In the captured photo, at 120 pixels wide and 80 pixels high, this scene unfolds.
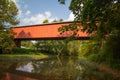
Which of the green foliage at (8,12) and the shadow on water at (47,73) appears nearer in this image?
the shadow on water at (47,73)

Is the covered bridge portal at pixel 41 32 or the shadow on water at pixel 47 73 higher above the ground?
the covered bridge portal at pixel 41 32

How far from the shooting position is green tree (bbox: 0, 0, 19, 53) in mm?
29062

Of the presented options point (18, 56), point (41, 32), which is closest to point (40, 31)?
point (41, 32)

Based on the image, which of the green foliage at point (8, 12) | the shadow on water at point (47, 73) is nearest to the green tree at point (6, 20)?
the green foliage at point (8, 12)

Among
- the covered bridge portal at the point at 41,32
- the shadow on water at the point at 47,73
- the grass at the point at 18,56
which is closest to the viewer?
the shadow on water at the point at 47,73

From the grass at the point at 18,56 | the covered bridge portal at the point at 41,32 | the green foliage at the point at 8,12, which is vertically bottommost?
the grass at the point at 18,56

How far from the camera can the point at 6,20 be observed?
30.4 meters

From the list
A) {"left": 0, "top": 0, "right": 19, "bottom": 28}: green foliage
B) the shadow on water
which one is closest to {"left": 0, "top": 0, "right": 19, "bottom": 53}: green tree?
{"left": 0, "top": 0, "right": 19, "bottom": 28}: green foliage

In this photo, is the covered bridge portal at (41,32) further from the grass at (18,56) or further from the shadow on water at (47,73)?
the shadow on water at (47,73)

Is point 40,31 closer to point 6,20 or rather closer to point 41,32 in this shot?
point 41,32

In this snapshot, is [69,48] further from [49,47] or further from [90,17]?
[90,17]

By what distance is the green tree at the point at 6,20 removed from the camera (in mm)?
29062

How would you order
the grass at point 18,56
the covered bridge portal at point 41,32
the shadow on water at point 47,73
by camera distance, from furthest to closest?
the covered bridge portal at point 41,32, the grass at point 18,56, the shadow on water at point 47,73

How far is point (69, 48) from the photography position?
56.7 m
